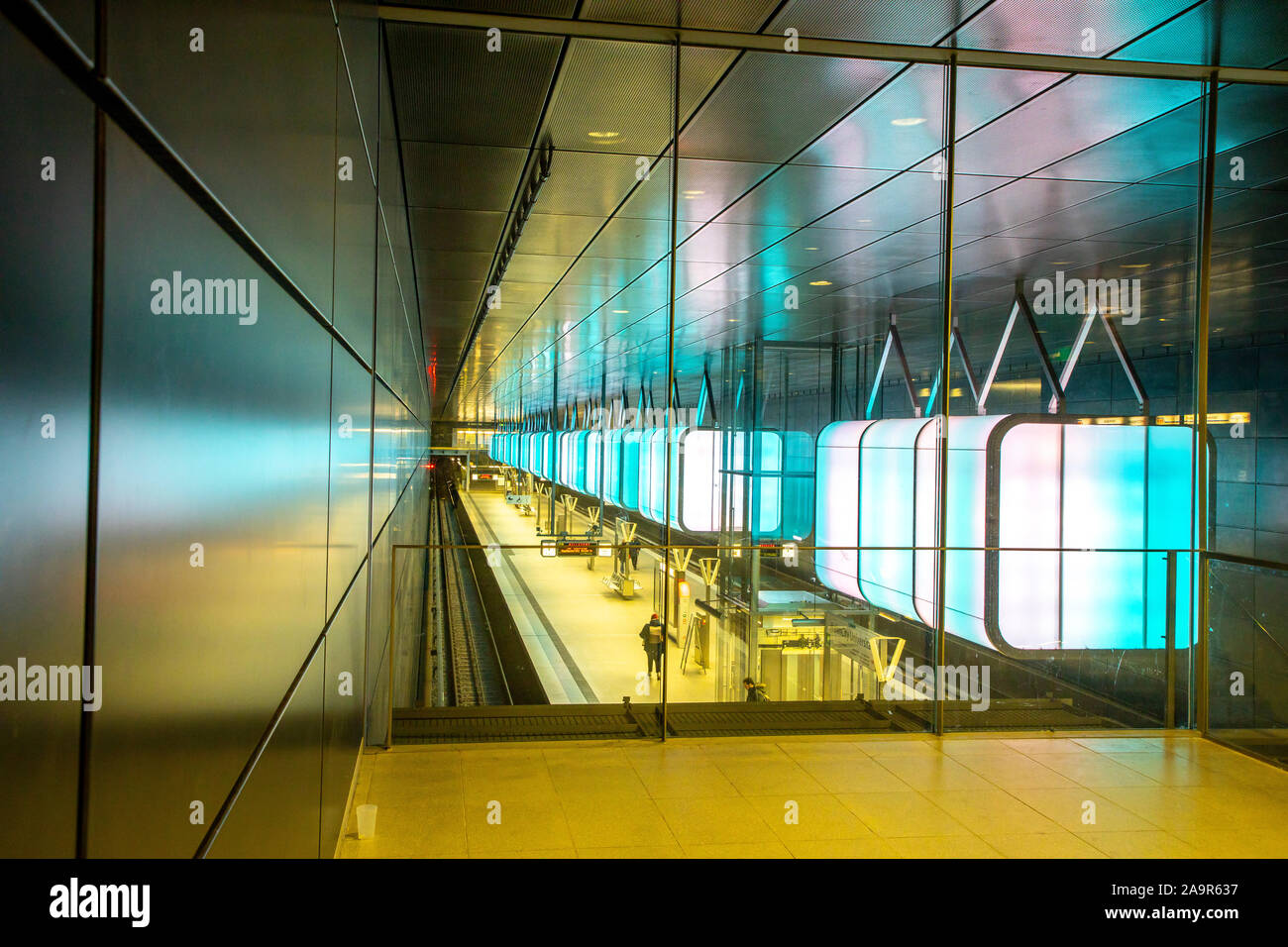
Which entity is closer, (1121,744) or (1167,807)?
(1167,807)

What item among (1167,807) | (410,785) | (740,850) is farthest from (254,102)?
(1167,807)

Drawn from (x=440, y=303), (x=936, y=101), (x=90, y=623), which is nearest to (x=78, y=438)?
(x=90, y=623)

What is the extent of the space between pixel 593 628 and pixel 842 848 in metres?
2.26

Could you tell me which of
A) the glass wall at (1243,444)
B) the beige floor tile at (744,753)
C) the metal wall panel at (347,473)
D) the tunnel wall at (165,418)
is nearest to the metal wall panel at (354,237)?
the metal wall panel at (347,473)

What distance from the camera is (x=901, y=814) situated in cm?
478

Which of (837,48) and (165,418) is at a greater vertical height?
(837,48)

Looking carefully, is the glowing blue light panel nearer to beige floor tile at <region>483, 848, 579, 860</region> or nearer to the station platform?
the station platform

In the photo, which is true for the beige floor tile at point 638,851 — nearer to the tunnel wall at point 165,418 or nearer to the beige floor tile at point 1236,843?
the tunnel wall at point 165,418

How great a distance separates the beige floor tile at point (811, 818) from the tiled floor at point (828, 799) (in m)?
0.01

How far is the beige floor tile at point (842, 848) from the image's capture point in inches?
166

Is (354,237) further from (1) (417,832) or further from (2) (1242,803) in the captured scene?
(2) (1242,803)

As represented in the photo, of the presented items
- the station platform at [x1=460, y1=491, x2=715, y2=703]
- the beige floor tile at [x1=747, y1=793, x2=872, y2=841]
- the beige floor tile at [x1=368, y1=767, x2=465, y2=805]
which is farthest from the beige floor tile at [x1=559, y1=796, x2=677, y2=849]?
the station platform at [x1=460, y1=491, x2=715, y2=703]
